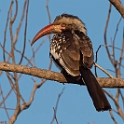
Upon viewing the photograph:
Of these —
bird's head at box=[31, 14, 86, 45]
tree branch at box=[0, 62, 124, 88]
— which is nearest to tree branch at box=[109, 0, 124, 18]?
tree branch at box=[0, 62, 124, 88]

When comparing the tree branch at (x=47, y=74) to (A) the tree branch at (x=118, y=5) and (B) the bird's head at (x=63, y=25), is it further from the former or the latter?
(B) the bird's head at (x=63, y=25)

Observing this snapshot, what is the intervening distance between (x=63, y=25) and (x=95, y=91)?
165cm

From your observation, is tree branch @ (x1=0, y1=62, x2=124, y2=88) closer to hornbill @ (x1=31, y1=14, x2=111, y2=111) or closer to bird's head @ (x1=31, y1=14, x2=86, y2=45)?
hornbill @ (x1=31, y1=14, x2=111, y2=111)

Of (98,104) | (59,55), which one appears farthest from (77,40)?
(98,104)

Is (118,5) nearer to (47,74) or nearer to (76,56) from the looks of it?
(76,56)

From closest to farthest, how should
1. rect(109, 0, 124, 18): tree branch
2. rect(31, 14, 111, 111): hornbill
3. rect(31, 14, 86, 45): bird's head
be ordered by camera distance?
rect(109, 0, 124, 18): tree branch
rect(31, 14, 111, 111): hornbill
rect(31, 14, 86, 45): bird's head

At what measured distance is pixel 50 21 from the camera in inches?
224

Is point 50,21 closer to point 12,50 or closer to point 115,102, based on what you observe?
point 12,50

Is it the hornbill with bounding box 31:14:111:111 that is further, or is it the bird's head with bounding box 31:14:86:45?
the bird's head with bounding box 31:14:86:45

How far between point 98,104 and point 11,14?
6.52 feet

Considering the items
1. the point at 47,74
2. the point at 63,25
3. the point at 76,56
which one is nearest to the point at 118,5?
the point at 76,56

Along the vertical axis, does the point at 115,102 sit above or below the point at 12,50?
below

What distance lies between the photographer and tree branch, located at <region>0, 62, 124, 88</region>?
3.78 meters

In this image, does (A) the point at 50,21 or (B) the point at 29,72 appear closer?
(B) the point at 29,72
